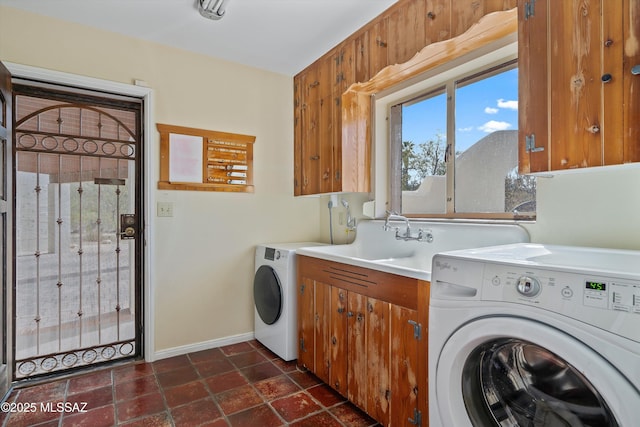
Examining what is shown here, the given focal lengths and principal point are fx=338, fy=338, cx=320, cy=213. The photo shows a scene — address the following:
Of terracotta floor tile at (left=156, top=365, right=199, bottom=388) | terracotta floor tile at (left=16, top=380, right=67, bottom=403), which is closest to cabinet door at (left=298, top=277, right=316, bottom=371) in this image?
terracotta floor tile at (left=156, top=365, right=199, bottom=388)

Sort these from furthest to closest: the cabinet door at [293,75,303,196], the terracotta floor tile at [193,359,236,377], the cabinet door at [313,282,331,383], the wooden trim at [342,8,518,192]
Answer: the cabinet door at [293,75,303,196], the terracotta floor tile at [193,359,236,377], the cabinet door at [313,282,331,383], the wooden trim at [342,8,518,192]

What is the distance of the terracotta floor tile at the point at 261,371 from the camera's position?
92.4 inches

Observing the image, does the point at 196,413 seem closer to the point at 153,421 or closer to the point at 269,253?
the point at 153,421

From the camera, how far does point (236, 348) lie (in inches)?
112

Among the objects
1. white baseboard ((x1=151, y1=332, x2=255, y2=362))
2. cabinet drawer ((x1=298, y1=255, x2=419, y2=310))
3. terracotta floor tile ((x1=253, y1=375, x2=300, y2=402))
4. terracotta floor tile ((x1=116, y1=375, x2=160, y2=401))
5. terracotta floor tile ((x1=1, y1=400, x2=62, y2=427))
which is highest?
cabinet drawer ((x1=298, y1=255, x2=419, y2=310))

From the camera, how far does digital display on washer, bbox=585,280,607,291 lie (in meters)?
0.87

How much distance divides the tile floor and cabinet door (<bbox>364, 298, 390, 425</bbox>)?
158 millimetres

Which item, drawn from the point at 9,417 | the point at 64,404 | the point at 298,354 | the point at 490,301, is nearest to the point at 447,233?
the point at 490,301

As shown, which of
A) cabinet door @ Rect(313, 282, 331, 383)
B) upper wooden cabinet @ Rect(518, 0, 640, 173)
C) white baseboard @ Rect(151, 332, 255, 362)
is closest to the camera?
upper wooden cabinet @ Rect(518, 0, 640, 173)

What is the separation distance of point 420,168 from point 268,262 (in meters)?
1.41

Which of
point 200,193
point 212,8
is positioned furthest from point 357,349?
point 212,8

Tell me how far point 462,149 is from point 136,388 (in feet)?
8.63

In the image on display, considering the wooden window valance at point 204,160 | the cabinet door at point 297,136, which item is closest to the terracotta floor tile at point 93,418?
the wooden window valance at point 204,160

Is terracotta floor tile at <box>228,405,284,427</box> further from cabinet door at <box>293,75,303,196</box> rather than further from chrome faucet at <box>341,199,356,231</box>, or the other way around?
cabinet door at <box>293,75,303,196</box>
